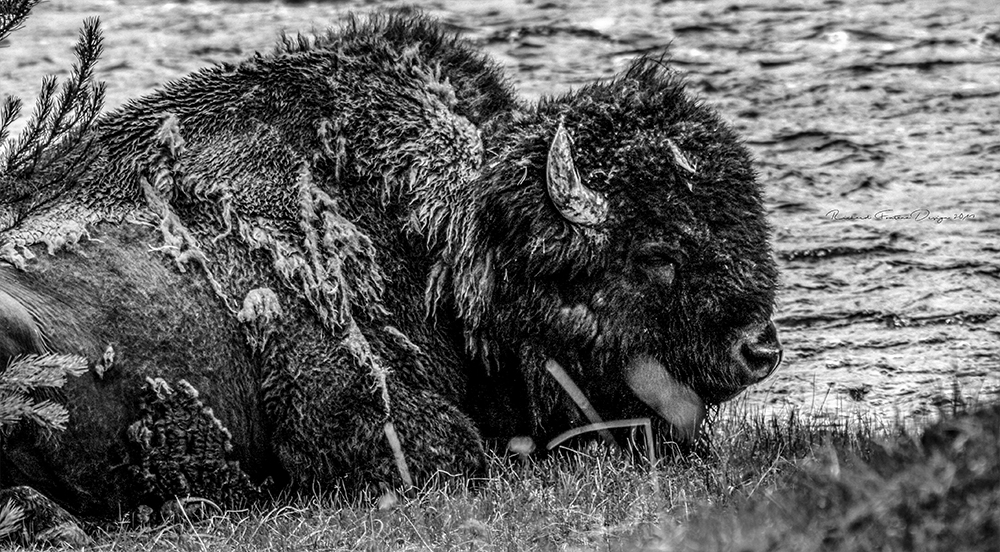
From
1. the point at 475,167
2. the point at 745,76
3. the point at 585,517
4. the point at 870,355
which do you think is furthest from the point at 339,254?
the point at 745,76

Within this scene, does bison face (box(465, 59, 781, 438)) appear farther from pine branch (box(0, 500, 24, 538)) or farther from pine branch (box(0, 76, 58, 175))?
pine branch (box(0, 500, 24, 538))

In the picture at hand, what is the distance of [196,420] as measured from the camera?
525 centimetres

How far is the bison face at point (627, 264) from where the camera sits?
5.54 metres

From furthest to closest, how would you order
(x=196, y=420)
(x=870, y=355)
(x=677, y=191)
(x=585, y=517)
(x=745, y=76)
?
(x=745, y=76), (x=870, y=355), (x=677, y=191), (x=196, y=420), (x=585, y=517)

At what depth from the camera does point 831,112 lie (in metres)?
10.6

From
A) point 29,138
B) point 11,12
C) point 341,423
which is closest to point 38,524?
point 341,423

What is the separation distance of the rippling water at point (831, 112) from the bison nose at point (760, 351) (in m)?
0.72

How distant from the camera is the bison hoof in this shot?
4918 millimetres

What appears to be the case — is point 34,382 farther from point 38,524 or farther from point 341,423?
point 341,423

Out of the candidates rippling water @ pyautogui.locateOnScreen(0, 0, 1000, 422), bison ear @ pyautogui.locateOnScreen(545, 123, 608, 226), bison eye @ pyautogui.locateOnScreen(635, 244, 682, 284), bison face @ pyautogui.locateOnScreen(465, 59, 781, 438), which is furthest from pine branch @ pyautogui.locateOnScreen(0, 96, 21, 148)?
rippling water @ pyautogui.locateOnScreen(0, 0, 1000, 422)

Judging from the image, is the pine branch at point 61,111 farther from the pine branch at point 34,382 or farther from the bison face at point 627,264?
the bison face at point 627,264

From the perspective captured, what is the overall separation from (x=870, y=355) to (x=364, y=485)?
127 inches

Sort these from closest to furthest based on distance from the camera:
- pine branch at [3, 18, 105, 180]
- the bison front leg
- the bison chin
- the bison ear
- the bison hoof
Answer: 1. pine branch at [3, 18, 105, 180]
2. the bison hoof
3. the bison front leg
4. the bison ear
5. the bison chin

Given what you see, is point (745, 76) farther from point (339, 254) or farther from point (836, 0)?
point (339, 254)
